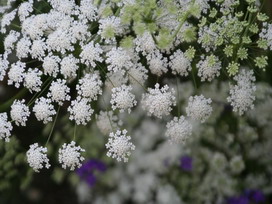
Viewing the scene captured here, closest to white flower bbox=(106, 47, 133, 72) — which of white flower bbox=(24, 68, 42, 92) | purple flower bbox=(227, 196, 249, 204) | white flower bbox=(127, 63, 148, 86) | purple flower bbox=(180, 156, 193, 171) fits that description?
white flower bbox=(127, 63, 148, 86)

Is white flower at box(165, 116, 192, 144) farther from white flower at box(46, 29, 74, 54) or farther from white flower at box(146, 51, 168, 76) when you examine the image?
white flower at box(46, 29, 74, 54)

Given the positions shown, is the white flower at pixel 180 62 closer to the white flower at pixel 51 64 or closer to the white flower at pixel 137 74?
the white flower at pixel 137 74

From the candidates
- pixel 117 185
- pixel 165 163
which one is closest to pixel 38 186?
pixel 117 185

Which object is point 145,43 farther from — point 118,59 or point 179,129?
point 179,129

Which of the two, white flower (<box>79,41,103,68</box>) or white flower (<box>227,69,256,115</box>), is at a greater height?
white flower (<box>79,41,103,68</box>)

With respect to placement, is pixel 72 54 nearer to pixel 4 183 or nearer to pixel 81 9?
pixel 81 9

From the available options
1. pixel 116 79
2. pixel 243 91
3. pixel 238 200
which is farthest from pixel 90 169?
pixel 243 91
